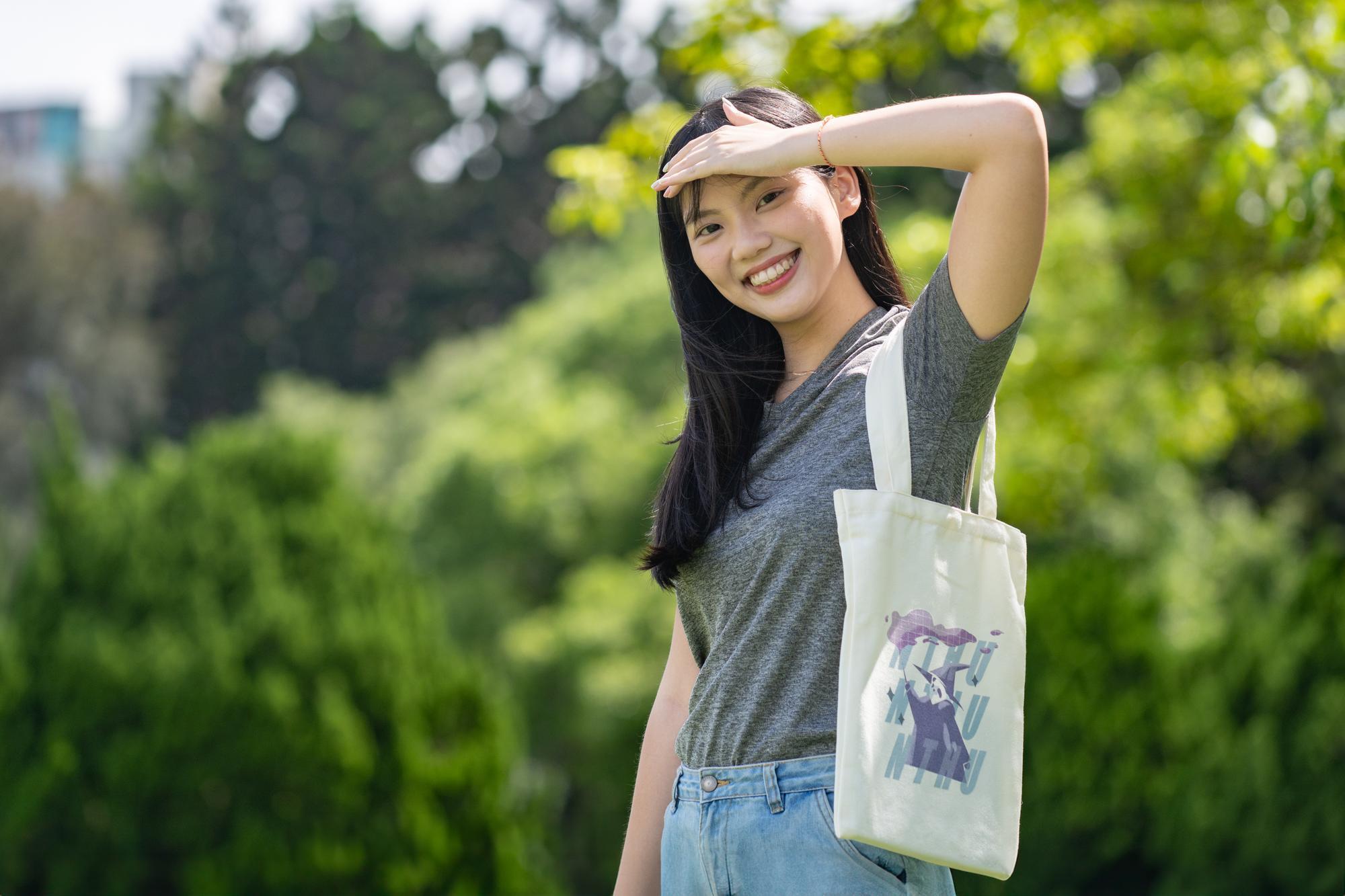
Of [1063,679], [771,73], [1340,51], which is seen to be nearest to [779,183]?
[1340,51]

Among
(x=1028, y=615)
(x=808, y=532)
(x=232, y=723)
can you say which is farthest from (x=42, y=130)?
(x=808, y=532)

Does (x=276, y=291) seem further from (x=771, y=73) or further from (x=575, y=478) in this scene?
(x=771, y=73)

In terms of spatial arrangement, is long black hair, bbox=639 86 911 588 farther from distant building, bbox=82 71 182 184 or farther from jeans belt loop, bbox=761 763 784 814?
distant building, bbox=82 71 182 184

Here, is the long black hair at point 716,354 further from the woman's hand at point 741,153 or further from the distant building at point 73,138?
the distant building at point 73,138

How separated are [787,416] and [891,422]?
0.21 metres

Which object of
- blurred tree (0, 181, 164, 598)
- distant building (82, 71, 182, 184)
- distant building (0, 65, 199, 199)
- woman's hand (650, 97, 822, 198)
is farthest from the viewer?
distant building (82, 71, 182, 184)

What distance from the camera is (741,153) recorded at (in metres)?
1.41

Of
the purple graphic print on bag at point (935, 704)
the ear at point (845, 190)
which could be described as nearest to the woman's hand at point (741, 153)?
the ear at point (845, 190)

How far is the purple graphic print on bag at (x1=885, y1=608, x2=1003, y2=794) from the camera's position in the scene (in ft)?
4.25

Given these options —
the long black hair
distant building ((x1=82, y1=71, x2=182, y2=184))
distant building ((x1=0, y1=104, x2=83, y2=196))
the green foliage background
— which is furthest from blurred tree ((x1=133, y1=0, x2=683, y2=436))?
the long black hair

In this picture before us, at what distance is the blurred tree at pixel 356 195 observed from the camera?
3186cm

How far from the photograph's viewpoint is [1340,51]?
10.6 feet

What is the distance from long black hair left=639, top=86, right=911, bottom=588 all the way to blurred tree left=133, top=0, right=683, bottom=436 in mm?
30566

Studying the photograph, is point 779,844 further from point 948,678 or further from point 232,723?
point 232,723
